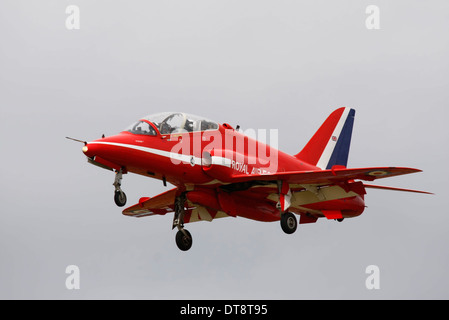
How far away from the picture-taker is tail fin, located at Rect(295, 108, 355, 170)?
41188 mm

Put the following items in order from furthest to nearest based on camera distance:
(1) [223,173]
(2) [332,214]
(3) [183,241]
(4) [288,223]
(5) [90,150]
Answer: (2) [332,214], (3) [183,241], (4) [288,223], (1) [223,173], (5) [90,150]

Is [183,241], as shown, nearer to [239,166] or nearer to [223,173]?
[223,173]

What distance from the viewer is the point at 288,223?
35.3 meters

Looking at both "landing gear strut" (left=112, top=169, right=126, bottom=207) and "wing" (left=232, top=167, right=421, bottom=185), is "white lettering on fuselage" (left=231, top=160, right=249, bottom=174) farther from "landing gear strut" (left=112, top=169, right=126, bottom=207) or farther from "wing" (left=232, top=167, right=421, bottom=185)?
"landing gear strut" (left=112, top=169, right=126, bottom=207)

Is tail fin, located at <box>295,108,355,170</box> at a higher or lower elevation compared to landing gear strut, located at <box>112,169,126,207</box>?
higher

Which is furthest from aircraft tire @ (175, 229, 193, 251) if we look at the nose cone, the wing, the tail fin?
the tail fin

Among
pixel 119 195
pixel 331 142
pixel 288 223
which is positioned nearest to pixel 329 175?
pixel 288 223

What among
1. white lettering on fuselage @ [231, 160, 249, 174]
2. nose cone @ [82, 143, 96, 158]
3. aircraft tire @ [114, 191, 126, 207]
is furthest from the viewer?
white lettering on fuselage @ [231, 160, 249, 174]

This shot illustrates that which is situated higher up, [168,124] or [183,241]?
[168,124]

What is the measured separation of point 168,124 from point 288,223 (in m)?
6.80

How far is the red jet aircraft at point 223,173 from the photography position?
32.8m

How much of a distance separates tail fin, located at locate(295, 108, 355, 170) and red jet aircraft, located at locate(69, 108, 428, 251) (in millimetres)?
81

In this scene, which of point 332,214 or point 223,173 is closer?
point 223,173

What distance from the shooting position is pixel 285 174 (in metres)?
34.7
